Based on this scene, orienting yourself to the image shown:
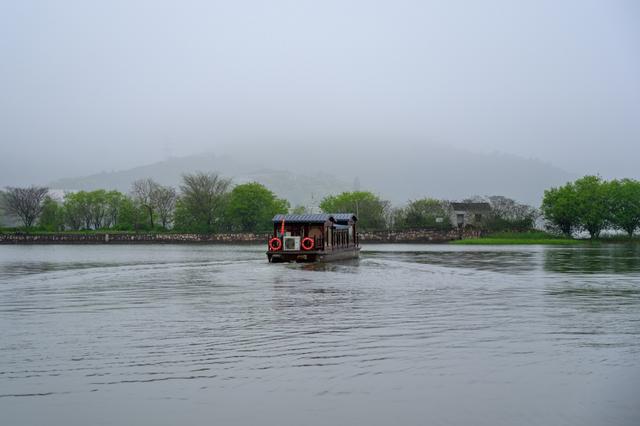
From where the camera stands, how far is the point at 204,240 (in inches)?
4198

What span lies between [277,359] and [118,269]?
26.2 metres

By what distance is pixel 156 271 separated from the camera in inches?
1377

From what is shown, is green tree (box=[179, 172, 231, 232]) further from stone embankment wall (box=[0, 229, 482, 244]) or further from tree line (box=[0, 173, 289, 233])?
stone embankment wall (box=[0, 229, 482, 244])

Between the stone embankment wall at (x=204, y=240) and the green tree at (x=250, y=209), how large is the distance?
3683mm

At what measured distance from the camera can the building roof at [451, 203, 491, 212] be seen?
11881 cm

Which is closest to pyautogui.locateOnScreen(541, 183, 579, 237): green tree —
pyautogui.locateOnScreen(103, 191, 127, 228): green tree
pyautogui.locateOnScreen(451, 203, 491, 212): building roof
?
pyautogui.locateOnScreen(451, 203, 491, 212): building roof

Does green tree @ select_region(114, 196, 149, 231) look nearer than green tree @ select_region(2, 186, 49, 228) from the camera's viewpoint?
Yes

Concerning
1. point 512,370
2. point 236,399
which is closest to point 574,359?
point 512,370

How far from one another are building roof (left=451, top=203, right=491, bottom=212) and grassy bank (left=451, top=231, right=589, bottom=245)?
20.0 metres

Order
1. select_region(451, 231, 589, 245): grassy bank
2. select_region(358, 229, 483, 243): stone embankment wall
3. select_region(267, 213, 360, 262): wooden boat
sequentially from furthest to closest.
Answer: select_region(358, 229, 483, 243): stone embankment wall → select_region(451, 231, 589, 245): grassy bank → select_region(267, 213, 360, 262): wooden boat

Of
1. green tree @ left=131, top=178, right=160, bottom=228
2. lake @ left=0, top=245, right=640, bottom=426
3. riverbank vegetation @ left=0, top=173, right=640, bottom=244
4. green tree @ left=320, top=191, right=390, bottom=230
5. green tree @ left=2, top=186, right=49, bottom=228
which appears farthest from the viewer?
green tree @ left=131, top=178, right=160, bottom=228

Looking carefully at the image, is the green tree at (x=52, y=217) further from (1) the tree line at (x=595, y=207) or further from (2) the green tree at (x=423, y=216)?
(1) the tree line at (x=595, y=207)

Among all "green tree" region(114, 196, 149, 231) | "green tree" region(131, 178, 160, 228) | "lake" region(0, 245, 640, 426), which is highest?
"green tree" region(131, 178, 160, 228)

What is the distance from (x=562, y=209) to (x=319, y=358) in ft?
291
